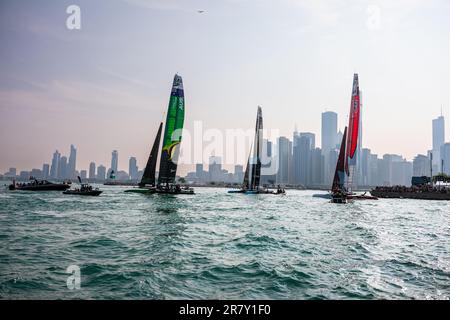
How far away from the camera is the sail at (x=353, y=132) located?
238 ft

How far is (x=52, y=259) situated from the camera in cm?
1377

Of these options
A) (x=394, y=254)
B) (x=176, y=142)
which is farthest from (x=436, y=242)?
(x=176, y=142)

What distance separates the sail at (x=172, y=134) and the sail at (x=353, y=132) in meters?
41.6

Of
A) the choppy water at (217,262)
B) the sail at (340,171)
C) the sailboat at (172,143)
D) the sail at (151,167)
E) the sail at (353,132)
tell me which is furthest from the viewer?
the sail at (340,171)

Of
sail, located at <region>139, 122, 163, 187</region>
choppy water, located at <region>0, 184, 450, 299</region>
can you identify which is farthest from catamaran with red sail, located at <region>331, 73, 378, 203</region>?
choppy water, located at <region>0, 184, 450, 299</region>

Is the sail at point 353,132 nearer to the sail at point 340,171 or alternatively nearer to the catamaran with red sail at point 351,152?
the catamaran with red sail at point 351,152

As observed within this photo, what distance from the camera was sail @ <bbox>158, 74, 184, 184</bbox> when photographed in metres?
69.9

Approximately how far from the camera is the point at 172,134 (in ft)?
230

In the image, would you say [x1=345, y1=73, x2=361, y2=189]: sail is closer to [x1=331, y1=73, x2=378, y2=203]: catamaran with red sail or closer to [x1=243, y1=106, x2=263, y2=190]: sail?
[x1=331, y1=73, x2=378, y2=203]: catamaran with red sail

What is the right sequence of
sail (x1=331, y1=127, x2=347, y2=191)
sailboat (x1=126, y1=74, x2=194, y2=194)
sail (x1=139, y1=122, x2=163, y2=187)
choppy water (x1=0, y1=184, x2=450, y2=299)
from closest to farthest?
1. choppy water (x1=0, y1=184, x2=450, y2=299)
2. sailboat (x1=126, y1=74, x2=194, y2=194)
3. sail (x1=139, y1=122, x2=163, y2=187)
4. sail (x1=331, y1=127, x2=347, y2=191)

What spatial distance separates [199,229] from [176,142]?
1948 inches

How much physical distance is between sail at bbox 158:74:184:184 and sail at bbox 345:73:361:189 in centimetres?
4162

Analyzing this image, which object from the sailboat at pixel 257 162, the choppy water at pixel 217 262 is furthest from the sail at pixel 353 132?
the choppy water at pixel 217 262

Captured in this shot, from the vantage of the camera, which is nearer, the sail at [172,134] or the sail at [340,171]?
the sail at [172,134]
